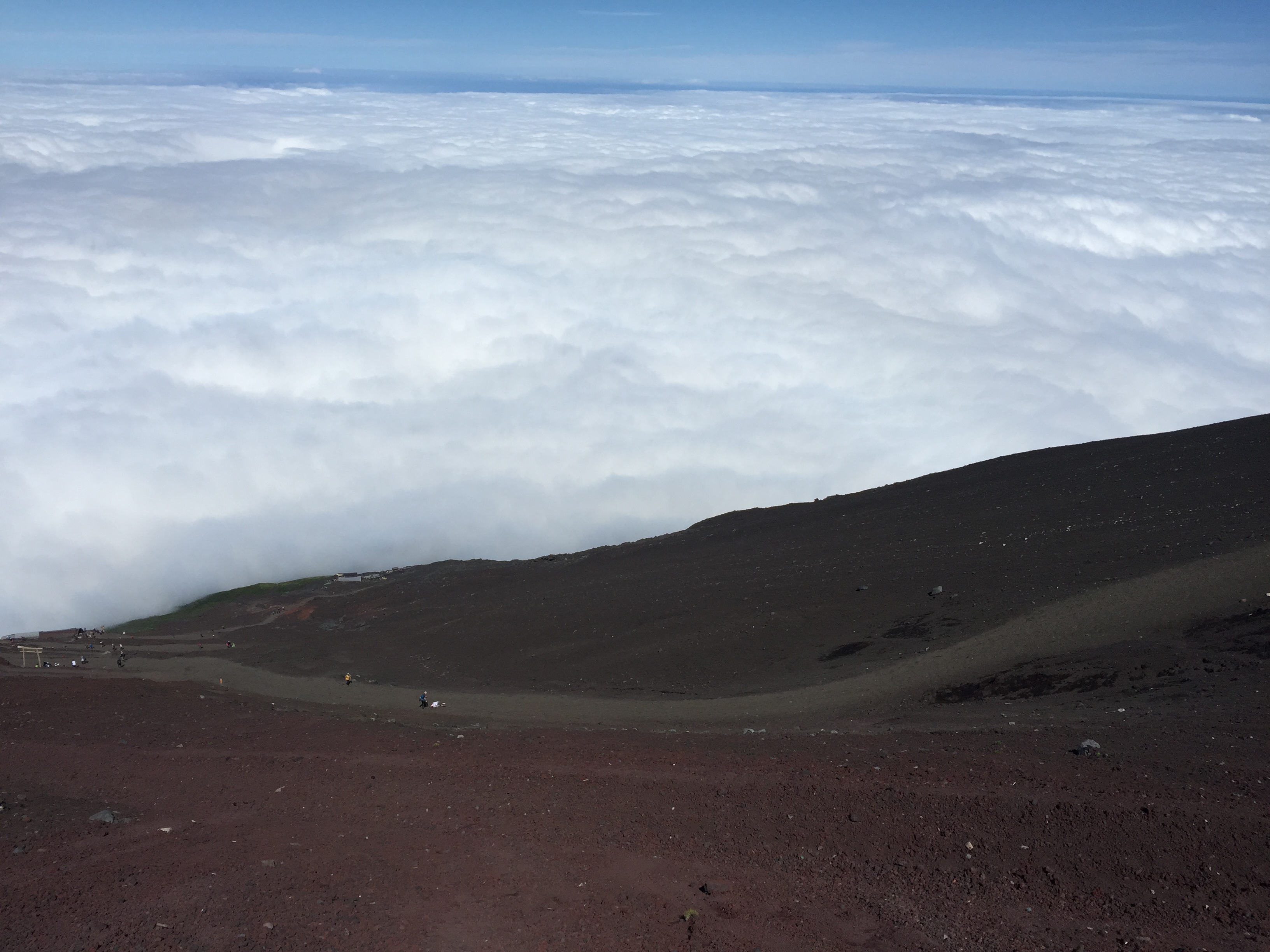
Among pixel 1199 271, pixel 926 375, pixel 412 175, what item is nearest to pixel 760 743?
pixel 926 375

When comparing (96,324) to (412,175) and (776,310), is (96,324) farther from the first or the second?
(412,175)

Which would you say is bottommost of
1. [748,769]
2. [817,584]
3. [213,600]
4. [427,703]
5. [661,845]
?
[661,845]

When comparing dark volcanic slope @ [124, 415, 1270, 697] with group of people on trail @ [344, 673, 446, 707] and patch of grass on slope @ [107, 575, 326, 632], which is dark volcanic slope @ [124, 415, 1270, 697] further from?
patch of grass on slope @ [107, 575, 326, 632]

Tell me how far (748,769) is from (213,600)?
3364cm

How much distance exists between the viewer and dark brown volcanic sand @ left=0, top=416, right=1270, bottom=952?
24.5 ft

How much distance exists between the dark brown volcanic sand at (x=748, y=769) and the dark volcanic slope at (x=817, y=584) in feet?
0.41

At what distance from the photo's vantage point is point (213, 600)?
127ft

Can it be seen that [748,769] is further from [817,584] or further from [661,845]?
[817,584]

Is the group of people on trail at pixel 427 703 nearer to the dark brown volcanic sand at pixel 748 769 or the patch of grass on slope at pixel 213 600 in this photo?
the dark brown volcanic sand at pixel 748 769

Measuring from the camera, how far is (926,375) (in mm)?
69375

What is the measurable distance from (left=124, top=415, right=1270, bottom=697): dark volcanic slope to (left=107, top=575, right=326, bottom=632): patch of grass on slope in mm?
5183

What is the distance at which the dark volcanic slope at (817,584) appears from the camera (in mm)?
17250

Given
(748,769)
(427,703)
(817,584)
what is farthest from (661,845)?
(817,584)

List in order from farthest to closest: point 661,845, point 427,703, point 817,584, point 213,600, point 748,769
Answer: point 213,600 < point 817,584 < point 427,703 < point 748,769 < point 661,845
